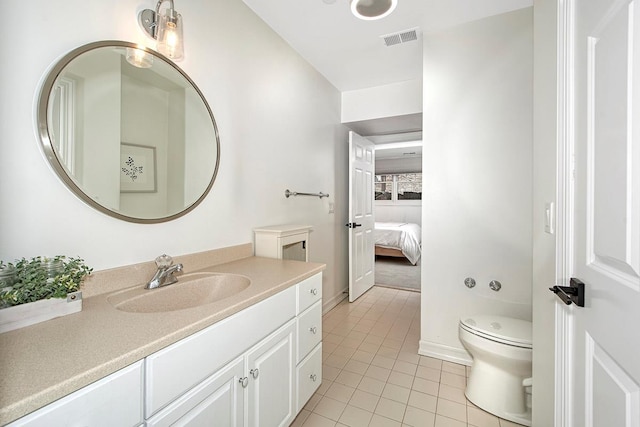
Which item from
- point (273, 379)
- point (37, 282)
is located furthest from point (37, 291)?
point (273, 379)

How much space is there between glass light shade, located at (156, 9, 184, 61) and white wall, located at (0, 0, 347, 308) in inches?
3.7

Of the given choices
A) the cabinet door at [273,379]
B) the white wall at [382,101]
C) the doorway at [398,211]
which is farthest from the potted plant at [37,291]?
the doorway at [398,211]

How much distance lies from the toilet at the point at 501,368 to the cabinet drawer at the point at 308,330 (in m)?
0.89

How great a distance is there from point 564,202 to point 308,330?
1240 mm

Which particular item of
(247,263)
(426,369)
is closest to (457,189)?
(426,369)

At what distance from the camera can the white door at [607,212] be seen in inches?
23.9

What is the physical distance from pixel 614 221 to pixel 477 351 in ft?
3.87

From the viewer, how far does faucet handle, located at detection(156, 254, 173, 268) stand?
1.19 meters

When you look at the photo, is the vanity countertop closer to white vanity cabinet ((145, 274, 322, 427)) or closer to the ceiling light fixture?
white vanity cabinet ((145, 274, 322, 427))

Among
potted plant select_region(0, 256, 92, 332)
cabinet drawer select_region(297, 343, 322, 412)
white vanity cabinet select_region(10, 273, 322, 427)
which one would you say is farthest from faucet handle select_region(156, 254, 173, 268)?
cabinet drawer select_region(297, 343, 322, 412)

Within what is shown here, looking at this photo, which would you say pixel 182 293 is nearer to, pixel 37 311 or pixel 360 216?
pixel 37 311

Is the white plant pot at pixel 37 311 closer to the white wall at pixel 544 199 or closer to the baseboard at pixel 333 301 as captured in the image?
the white wall at pixel 544 199

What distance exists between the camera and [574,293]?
832 mm

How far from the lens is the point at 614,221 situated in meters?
0.67
